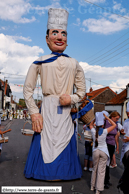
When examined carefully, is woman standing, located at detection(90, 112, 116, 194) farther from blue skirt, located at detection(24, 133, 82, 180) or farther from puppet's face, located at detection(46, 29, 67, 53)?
puppet's face, located at detection(46, 29, 67, 53)

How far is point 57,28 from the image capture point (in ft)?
17.1

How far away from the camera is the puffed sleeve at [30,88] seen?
16.7 feet

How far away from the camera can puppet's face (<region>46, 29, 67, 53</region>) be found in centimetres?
520

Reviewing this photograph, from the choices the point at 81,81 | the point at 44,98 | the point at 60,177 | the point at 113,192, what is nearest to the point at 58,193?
the point at 60,177

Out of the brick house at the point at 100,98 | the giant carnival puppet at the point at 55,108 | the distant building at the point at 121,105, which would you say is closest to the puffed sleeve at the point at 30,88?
the giant carnival puppet at the point at 55,108

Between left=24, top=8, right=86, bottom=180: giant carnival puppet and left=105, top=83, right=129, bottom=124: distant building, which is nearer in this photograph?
left=24, top=8, right=86, bottom=180: giant carnival puppet

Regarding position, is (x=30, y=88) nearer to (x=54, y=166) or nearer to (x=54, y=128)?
(x=54, y=128)

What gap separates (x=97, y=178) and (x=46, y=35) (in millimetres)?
3509

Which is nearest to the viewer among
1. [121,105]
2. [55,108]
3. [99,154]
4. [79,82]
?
[99,154]

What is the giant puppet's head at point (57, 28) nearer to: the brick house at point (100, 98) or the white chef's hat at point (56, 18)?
the white chef's hat at point (56, 18)

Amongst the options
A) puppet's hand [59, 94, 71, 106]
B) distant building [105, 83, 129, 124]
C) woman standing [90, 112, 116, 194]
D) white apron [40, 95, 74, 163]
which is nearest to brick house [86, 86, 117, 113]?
distant building [105, 83, 129, 124]

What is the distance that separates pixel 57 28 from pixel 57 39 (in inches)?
10.4

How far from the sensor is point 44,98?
203 inches

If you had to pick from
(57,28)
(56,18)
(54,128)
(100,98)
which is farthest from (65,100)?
(100,98)
